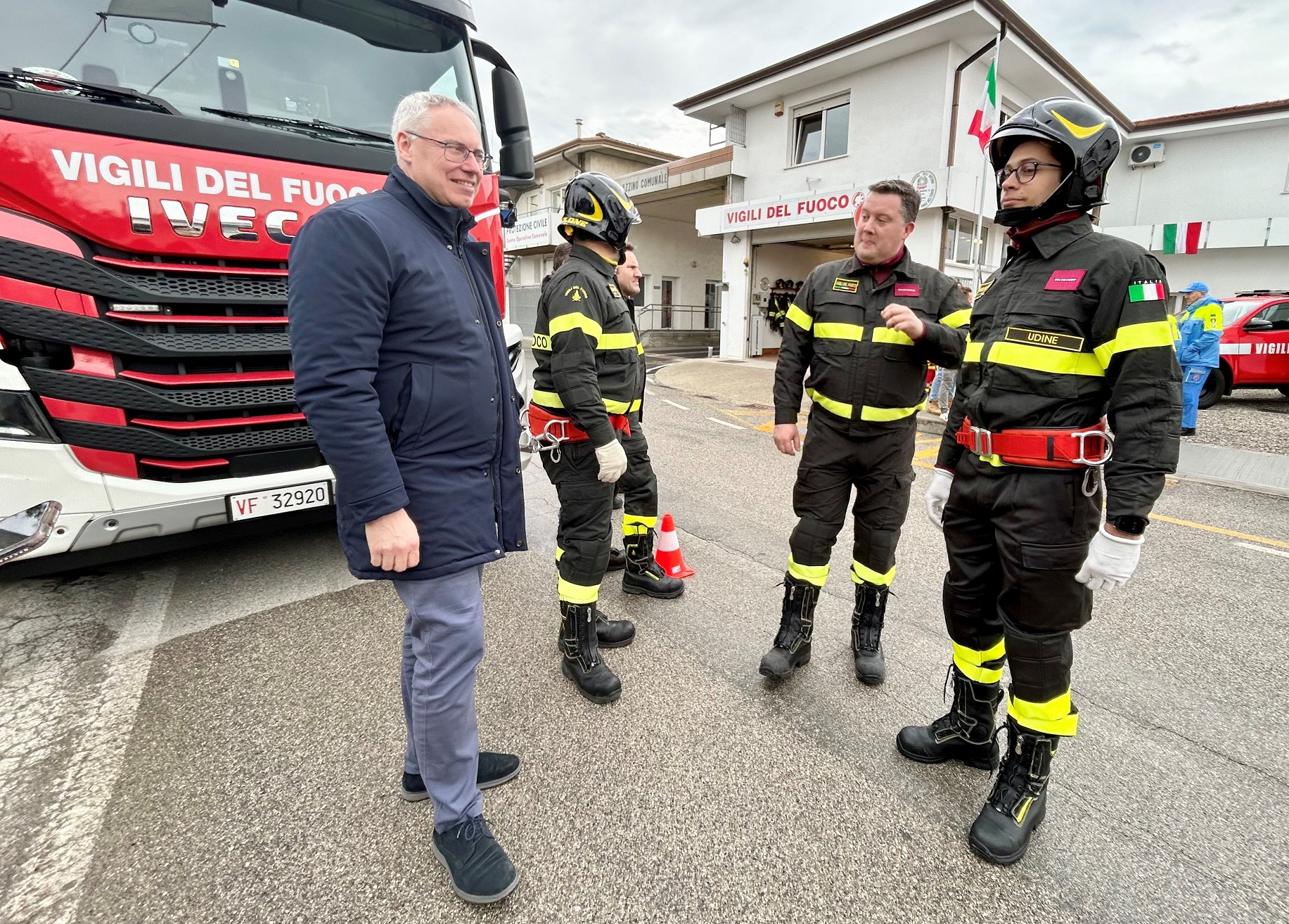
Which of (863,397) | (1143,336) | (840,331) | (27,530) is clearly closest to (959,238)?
(840,331)

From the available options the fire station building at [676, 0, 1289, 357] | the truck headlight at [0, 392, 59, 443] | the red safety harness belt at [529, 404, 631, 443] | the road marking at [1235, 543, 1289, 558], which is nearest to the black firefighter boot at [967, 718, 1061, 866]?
the red safety harness belt at [529, 404, 631, 443]

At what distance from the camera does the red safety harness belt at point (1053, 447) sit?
5.97ft

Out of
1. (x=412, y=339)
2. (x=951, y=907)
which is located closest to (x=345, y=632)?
(x=412, y=339)

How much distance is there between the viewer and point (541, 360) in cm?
301

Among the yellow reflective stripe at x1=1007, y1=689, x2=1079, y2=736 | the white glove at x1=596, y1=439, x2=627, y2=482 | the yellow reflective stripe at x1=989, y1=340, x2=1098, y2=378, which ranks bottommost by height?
the yellow reflective stripe at x1=1007, y1=689, x2=1079, y2=736

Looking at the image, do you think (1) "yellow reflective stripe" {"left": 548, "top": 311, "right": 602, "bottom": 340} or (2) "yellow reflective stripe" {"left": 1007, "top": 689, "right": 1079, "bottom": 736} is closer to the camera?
(2) "yellow reflective stripe" {"left": 1007, "top": 689, "right": 1079, "bottom": 736}

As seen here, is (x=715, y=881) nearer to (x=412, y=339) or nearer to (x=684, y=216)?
(x=412, y=339)

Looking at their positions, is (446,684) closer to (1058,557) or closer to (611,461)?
(611,461)

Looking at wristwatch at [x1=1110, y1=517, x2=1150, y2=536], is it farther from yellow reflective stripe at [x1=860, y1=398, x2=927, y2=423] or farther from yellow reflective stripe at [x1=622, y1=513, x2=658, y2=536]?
yellow reflective stripe at [x1=622, y1=513, x2=658, y2=536]

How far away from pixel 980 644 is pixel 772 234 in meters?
15.6

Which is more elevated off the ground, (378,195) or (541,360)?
(378,195)

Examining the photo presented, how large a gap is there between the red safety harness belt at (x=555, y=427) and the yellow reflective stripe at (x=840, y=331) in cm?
103

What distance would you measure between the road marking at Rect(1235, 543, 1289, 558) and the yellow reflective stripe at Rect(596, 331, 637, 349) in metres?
4.80

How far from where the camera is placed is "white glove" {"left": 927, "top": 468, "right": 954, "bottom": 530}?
235 cm
